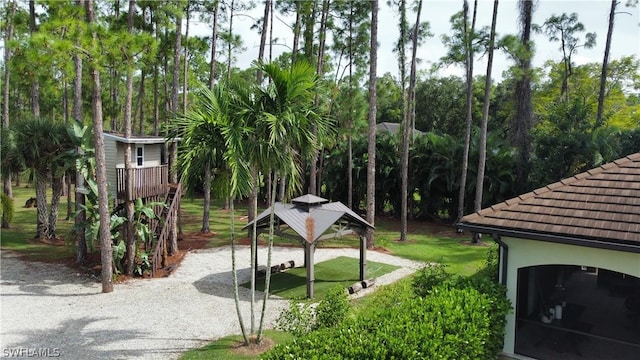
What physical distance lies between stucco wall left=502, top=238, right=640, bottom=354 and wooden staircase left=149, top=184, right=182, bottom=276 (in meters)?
9.96

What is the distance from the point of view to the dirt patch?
8.30 meters

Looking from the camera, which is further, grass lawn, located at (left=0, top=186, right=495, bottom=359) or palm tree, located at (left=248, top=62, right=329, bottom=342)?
grass lawn, located at (left=0, top=186, right=495, bottom=359)

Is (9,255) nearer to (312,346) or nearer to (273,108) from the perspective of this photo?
(273,108)

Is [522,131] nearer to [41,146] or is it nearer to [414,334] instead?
[414,334]

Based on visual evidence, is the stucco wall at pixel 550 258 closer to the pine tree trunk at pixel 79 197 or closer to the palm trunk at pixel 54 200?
the pine tree trunk at pixel 79 197

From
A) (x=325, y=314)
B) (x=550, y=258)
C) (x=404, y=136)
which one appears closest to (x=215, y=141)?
(x=325, y=314)

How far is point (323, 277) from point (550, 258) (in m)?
7.31

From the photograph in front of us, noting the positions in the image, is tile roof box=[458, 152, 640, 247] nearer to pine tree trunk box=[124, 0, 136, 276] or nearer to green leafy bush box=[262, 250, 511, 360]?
green leafy bush box=[262, 250, 511, 360]

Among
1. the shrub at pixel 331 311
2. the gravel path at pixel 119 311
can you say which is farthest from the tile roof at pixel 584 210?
the gravel path at pixel 119 311

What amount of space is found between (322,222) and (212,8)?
1377 cm

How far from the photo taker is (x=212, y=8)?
2119 centimetres

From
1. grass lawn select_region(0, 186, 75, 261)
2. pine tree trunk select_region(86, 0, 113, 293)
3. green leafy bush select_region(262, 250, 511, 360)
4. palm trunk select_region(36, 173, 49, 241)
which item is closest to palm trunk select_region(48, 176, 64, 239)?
palm trunk select_region(36, 173, 49, 241)

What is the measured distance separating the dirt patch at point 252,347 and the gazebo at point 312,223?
9.19 feet

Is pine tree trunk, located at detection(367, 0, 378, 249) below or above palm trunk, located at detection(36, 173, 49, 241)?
above
